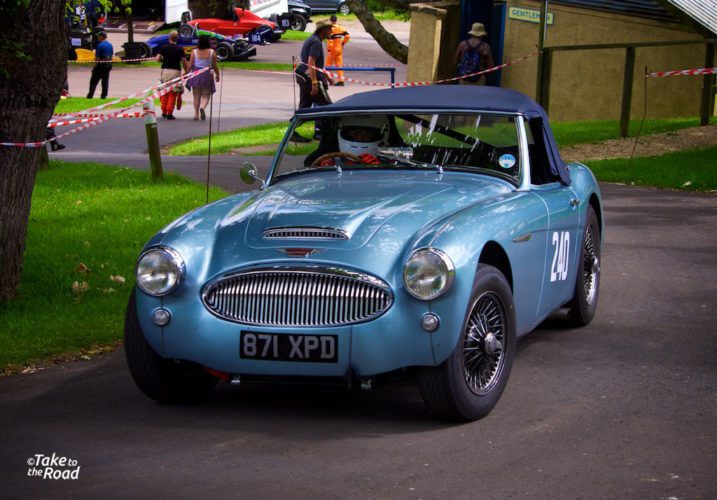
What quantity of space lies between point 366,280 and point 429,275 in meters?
0.29

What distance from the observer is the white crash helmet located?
7230 millimetres

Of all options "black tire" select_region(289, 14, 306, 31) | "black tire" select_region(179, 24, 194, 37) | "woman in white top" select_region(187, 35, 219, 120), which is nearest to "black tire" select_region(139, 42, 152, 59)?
"black tire" select_region(179, 24, 194, 37)

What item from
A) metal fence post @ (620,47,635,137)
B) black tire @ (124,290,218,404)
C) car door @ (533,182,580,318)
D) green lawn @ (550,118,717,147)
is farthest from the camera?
green lawn @ (550,118,717,147)

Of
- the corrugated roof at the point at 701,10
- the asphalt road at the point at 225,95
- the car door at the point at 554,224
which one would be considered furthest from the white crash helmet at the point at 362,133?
the corrugated roof at the point at 701,10

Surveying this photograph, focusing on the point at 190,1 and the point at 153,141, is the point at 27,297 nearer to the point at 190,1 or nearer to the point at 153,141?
the point at 153,141

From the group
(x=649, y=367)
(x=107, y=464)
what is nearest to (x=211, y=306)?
(x=107, y=464)

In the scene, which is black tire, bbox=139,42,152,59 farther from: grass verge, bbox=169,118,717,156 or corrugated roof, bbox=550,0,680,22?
corrugated roof, bbox=550,0,680,22

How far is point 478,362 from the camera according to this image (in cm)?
580

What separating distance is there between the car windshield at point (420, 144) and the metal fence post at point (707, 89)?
42.9ft

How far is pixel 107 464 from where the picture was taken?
16.9ft

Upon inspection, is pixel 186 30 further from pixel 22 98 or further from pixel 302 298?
pixel 302 298

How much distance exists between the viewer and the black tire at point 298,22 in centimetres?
5509

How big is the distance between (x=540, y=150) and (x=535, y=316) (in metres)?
1.28

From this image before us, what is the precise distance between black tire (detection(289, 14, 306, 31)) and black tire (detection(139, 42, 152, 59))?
1479 centimetres
